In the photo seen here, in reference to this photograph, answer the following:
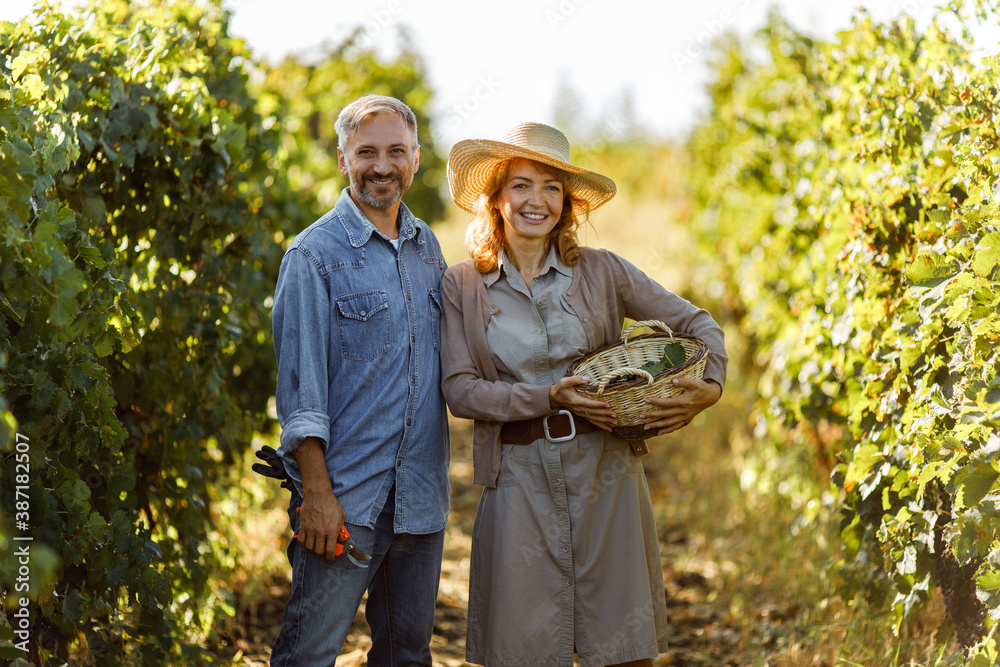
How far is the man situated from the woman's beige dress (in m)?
0.19

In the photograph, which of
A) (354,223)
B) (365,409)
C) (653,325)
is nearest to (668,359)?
(653,325)

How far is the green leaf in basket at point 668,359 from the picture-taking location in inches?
102

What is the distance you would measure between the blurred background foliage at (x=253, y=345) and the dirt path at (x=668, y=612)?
2.9 inches

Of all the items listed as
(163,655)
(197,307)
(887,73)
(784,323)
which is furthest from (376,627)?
(784,323)

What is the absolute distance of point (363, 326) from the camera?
8.06ft

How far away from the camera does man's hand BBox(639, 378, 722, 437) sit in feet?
8.06

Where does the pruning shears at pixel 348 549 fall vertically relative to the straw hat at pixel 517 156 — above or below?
below

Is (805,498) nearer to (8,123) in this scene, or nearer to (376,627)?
A: (376,627)

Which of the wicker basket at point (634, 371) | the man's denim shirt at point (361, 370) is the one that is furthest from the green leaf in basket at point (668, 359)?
the man's denim shirt at point (361, 370)

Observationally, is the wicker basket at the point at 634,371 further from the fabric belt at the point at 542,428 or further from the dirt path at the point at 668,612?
the dirt path at the point at 668,612

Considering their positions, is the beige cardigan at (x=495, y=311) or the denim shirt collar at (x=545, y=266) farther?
the denim shirt collar at (x=545, y=266)

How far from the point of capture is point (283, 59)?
5.93m

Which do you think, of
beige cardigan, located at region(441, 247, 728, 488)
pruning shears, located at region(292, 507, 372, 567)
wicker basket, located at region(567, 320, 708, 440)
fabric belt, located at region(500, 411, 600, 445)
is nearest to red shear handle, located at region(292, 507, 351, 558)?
pruning shears, located at region(292, 507, 372, 567)

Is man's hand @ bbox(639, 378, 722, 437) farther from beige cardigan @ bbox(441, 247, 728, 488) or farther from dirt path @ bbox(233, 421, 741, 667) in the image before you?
dirt path @ bbox(233, 421, 741, 667)
